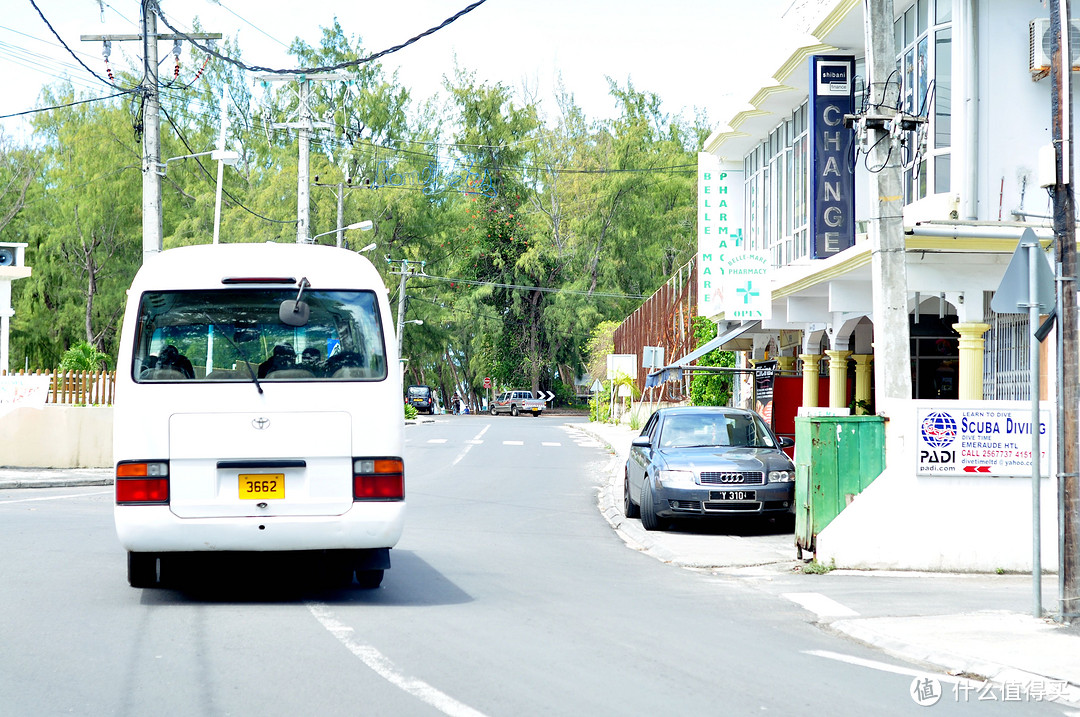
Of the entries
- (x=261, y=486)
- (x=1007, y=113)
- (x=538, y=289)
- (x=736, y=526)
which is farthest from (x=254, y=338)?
(x=538, y=289)

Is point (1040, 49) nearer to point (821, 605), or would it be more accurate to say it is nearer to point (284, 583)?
point (821, 605)

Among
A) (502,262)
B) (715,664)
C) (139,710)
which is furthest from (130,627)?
(502,262)

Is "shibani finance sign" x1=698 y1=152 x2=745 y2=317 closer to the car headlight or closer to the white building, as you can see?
the white building

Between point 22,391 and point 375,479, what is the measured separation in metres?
17.2

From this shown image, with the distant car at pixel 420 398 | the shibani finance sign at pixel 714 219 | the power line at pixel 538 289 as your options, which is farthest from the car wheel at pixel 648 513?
the distant car at pixel 420 398

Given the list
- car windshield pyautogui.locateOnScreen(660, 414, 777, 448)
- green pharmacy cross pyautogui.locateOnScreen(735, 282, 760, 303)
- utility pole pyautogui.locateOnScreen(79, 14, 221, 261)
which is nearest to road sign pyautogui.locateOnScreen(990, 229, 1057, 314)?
car windshield pyautogui.locateOnScreen(660, 414, 777, 448)

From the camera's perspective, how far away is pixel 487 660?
6949 mm

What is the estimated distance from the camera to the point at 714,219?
27922mm

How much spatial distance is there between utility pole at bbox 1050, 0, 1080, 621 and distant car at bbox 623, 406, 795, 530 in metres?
5.41

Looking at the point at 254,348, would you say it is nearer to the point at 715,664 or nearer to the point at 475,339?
the point at 715,664

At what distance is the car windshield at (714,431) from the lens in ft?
50.1

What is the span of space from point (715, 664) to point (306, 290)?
413 cm

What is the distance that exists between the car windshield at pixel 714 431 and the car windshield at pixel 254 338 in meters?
7.22

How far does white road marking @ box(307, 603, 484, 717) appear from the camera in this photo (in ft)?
19.2
